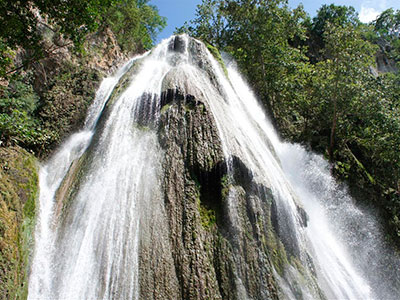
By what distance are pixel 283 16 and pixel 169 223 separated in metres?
18.7

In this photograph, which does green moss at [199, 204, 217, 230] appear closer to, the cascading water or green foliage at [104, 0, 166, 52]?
the cascading water

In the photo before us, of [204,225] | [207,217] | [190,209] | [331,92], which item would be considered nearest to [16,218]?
[190,209]

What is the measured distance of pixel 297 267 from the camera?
6.69m

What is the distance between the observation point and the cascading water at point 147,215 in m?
5.80

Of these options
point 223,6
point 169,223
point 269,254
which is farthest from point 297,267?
point 223,6

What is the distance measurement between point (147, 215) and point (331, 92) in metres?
12.6

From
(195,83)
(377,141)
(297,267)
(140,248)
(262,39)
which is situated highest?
(262,39)

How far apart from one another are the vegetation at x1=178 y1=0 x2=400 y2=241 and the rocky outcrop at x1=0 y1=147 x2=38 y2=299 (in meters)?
13.5

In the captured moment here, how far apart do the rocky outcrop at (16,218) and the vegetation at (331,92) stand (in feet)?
44.2

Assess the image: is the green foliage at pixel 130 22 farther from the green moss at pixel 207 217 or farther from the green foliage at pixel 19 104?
the green moss at pixel 207 217

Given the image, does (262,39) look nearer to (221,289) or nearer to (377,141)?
(377,141)

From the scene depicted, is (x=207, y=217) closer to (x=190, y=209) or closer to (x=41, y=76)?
(x=190, y=209)

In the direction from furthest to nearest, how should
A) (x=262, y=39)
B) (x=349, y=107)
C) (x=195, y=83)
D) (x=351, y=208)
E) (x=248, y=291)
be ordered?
(x=262, y=39) < (x=349, y=107) < (x=351, y=208) < (x=195, y=83) < (x=248, y=291)

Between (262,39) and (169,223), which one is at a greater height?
(262,39)
